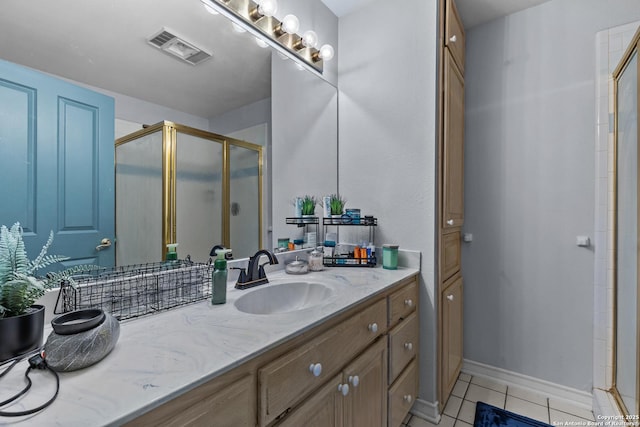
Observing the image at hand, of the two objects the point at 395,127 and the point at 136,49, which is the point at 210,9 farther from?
the point at 395,127

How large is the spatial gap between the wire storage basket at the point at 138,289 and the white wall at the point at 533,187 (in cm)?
180

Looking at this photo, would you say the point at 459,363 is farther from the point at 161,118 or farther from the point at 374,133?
the point at 161,118

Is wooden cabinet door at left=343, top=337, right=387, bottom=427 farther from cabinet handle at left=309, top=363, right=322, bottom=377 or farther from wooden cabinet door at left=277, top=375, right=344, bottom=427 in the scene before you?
cabinet handle at left=309, top=363, right=322, bottom=377

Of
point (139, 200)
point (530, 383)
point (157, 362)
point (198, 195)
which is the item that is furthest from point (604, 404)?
point (139, 200)

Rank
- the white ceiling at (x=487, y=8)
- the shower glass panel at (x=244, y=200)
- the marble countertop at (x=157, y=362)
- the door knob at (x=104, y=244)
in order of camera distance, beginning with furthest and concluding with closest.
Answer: the white ceiling at (x=487, y=8) < the shower glass panel at (x=244, y=200) < the door knob at (x=104, y=244) < the marble countertop at (x=157, y=362)

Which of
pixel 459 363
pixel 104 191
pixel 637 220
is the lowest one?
pixel 459 363

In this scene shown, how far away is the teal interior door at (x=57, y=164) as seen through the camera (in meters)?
0.74

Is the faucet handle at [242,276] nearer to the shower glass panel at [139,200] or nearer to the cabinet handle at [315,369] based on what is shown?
the shower glass panel at [139,200]

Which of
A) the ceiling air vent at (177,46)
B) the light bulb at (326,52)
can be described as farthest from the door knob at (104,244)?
the light bulb at (326,52)

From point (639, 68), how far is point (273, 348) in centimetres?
189

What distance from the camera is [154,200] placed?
104 centimetres

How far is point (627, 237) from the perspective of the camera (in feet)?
4.68

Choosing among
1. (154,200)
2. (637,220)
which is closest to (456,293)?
(637,220)

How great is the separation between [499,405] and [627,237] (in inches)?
44.9
